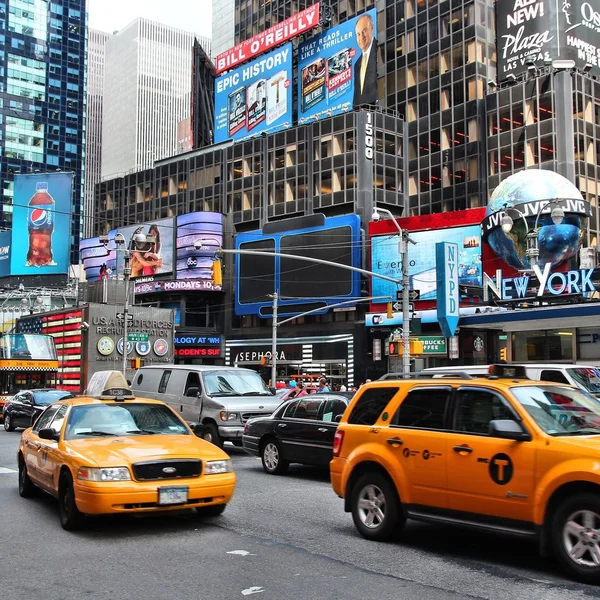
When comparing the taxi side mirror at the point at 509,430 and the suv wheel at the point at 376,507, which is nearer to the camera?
the taxi side mirror at the point at 509,430

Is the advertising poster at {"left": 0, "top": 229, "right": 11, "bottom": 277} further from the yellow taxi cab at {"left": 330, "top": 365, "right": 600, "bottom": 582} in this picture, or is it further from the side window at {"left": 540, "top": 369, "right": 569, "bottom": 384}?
the yellow taxi cab at {"left": 330, "top": 365, "right": 600, "bottom": 582}

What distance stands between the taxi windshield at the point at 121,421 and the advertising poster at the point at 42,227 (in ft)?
292

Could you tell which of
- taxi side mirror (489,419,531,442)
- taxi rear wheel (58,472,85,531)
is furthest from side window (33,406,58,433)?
taxi side mirror (489,419,531,442)

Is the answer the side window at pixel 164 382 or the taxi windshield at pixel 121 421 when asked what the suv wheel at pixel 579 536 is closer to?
the taxi windshield at pixel 121 421

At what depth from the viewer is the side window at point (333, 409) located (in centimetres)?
1337

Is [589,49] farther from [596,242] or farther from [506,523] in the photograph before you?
[506,523]

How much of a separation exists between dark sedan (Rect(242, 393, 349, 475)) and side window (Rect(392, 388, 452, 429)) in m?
4.92

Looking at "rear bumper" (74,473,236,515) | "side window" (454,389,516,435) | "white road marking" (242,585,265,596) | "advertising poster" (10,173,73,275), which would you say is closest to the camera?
"white road marking" (242,585,265,596)

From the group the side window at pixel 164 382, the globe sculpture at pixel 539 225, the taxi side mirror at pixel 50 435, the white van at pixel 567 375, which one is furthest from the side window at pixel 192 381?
the globe sculpture at pixel 539 225

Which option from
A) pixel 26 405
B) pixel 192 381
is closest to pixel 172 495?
pixel 192 381

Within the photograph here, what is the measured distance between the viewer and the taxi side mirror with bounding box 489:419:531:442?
274 inches

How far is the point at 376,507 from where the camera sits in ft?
27.2

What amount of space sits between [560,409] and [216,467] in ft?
13.3

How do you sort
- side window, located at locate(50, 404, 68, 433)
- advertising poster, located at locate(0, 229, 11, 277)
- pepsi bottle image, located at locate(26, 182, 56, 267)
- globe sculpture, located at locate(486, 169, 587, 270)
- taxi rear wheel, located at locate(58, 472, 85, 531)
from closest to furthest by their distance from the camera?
1. taxi rear wheel, located at locate(58, 472, 85, 531)
2. side window, located at locate(50, 404, 68, 433)
3. globe sculpture, located at locate(486, 169, 587, 270)
4. pepsi bottle image, located at locate(26, 182, 56, 267)
5. advertising poster, located at locate(0, 229, 11, 277)
